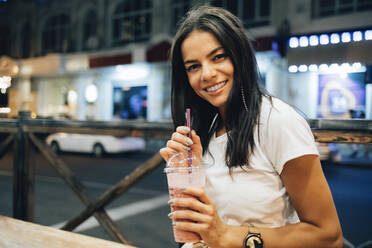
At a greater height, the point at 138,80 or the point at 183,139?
the point at 138,80

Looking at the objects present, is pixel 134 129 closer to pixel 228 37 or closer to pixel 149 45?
pixel 228 37

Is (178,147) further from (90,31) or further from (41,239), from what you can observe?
(90,31)

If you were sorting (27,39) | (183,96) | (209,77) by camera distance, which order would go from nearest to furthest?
(209,77) < (183,96) < (27,39)

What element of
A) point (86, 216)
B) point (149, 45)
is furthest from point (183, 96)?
point (149, 45)

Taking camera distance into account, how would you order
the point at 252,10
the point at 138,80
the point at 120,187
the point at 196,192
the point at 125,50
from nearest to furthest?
1. the point at 196,192
2. the point at 120,187
3. the point at 252,10
4. the point at 125,50
5. the point at 138,80

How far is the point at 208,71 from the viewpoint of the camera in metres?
1.49

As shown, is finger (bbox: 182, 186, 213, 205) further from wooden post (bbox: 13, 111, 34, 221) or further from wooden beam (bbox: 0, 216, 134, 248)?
wooden post (bbox: 13, 111, 34, 221)

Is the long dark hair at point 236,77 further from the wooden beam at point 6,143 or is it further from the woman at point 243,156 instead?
the wooden beam at point 6,143

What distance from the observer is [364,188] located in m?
7.17

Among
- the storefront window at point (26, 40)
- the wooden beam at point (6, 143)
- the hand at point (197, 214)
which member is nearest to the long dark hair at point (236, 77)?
the hand at point (197, 214)

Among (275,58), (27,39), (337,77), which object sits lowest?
(337,77)

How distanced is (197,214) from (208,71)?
670 millimetres

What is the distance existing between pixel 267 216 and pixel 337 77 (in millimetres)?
14341

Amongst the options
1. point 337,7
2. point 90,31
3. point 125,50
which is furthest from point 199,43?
point 90,31
